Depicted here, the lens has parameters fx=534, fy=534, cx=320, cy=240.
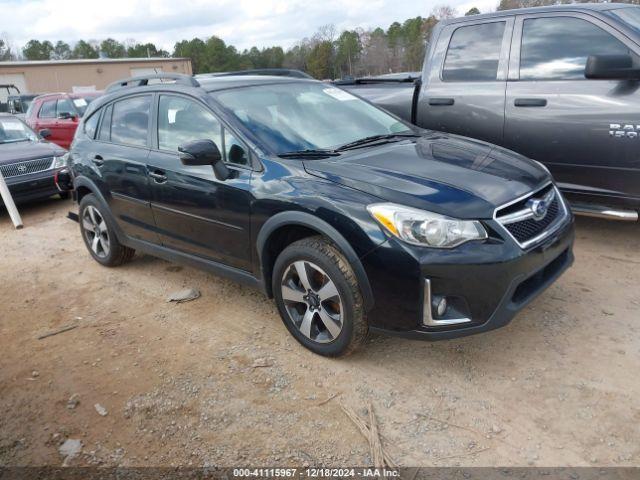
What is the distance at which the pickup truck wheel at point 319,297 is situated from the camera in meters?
2.98

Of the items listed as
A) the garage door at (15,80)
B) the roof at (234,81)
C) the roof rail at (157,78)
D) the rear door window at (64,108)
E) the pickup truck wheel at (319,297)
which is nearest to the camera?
the pickup truck wheel at (319,297)

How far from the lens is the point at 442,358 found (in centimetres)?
323

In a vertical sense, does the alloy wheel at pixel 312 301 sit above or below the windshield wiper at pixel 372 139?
below

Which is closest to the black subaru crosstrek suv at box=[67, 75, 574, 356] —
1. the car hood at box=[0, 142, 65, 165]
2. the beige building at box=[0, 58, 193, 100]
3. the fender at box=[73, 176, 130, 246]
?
the fender at box=[73, 176, 130, 246]

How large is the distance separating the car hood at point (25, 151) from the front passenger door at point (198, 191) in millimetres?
4752

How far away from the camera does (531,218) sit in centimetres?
301

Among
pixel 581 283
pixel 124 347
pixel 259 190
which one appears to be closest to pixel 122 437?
pixel 124 347

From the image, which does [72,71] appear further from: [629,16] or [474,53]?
[629,16]

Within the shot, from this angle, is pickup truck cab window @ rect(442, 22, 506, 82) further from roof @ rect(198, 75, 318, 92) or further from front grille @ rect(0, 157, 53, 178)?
front grille @ rect(0, 157, 53, 178)

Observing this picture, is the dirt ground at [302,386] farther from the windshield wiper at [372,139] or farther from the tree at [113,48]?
the tree at [113,48]

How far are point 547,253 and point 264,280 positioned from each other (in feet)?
5.65

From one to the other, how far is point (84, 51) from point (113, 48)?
4565mm

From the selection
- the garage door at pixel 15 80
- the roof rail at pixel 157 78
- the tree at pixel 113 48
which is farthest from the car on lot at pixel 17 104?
the tree at pixel 113 48

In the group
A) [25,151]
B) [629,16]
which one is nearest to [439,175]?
[629,16]
